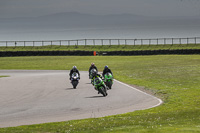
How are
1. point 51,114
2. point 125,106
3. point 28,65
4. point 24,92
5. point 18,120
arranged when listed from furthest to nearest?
point 28,65
point 24,92
point 125,106
point 51,114
point 18,120

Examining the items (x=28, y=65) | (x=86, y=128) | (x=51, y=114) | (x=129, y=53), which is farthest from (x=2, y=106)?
(x=129, y=53)

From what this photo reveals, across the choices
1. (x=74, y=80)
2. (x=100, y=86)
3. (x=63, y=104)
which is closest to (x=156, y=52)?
(x=74, y=80)

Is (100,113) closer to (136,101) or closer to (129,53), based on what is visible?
(136,101)

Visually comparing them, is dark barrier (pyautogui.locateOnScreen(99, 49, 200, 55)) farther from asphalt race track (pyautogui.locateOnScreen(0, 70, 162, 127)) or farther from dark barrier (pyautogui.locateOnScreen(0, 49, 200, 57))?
asphalt race track (pyautogui.locateOnScreen(0, 70, 162, 127))

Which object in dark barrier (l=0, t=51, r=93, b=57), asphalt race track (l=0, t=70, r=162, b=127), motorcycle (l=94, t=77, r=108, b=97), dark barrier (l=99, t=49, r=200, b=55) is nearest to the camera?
asphalt race track (l=0, t=70, r=162, b=127)

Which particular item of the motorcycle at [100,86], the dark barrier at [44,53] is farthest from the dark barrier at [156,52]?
the motorcycle at [100,86]

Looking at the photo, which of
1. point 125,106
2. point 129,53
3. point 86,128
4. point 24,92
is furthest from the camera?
point 129,53

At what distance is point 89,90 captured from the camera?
Result: 28344 mm

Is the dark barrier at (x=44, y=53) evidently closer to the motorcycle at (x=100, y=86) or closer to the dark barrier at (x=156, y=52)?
the dark barrier at (x=156, y=52)

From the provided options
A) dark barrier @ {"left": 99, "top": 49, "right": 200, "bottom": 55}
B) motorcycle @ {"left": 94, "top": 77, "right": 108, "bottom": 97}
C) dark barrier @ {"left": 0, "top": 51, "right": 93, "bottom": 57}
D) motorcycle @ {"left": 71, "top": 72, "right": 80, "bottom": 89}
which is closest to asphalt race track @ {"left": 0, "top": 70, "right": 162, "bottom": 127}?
motorcycle @ {"left": 94, "top": 77, "right": 108, "bottom": 97}

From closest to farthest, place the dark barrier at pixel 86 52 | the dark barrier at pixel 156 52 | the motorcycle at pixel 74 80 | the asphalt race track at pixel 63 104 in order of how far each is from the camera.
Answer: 1. the asphalt race track at pixel 63 104
2. the motorcycle at pixel 74 80
3. the dark barrier at pixel 156 52
4. the dark barrier at pixel 86 52

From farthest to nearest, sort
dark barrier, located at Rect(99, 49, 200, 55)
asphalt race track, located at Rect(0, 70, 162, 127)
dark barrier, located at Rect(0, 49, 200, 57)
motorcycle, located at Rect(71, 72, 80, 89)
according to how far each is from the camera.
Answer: dark barrier, located at Rect(0, 49, 200, 57)
dark barrier, located at Rect(99, 49, 200, 55)
motorcycle, located at Rect(71, 72, 80, 89)
asphalt race track, located at Rect(0, 70, 162, 127)

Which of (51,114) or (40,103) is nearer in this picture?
(51,114)

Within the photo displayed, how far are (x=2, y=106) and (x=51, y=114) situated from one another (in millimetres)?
3812
